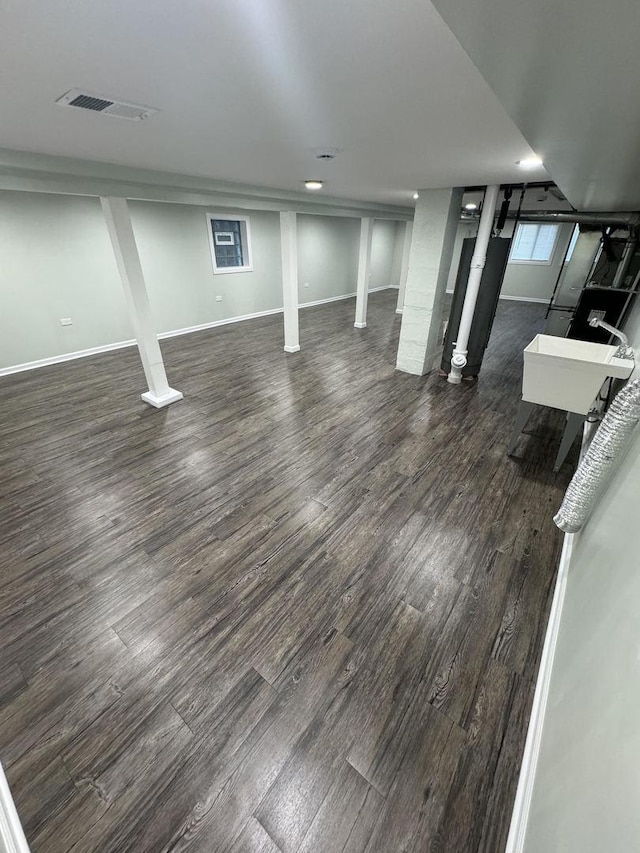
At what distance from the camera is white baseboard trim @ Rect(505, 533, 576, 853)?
1154 millimetres

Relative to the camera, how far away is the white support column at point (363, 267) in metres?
5.82

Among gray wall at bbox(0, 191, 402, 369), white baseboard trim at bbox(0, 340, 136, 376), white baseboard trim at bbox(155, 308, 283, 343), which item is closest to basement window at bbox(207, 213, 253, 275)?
gray wall at bbox(0, 191, 402, 369)

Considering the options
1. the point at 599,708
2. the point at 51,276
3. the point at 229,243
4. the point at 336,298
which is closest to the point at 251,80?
the point at 599,708

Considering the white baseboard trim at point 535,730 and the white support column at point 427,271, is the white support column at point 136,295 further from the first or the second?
the white baseboard trim at point 535,730

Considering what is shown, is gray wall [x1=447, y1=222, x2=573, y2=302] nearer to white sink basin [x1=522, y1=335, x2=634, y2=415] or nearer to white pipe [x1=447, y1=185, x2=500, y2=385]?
white pipe [x1=447, y1=185, x2=500, y2=385]

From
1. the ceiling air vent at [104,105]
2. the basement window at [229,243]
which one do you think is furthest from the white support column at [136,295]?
the basement window at [229,243]

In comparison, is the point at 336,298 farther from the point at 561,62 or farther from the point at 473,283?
the point at 561,62

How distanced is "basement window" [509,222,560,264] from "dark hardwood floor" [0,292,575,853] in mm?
7902

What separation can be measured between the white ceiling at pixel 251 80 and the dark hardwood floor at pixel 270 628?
2.27 m

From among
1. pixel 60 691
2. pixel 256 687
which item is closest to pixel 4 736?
pixel 60 691

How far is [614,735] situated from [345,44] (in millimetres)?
1932

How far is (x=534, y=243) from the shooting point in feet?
30.0

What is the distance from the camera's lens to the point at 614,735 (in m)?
0.76

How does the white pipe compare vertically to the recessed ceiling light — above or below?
below
